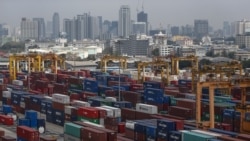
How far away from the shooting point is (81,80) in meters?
34.6

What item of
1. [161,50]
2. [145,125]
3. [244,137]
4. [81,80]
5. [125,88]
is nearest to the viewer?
[244,137]

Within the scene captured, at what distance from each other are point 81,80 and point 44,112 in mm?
7968

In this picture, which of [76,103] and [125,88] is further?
[125,88]

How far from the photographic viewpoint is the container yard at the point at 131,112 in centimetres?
1791

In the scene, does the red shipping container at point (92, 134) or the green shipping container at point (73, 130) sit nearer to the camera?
the red shipping container at point (92, 134)

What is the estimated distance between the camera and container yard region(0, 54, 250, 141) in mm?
17906

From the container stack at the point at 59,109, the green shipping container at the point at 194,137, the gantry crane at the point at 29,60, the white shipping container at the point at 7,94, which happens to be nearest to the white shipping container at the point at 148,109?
the container stack at the point at 59,109

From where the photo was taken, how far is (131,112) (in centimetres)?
2341

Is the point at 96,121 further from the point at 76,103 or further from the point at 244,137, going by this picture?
the point at 244,137

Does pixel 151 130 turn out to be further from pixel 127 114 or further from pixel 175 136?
pixel 127 114

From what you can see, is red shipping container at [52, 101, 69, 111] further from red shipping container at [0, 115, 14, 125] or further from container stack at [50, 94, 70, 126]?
red shipping container at [0, 115, 14, 125]

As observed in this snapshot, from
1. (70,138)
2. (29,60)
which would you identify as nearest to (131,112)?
(70,138)

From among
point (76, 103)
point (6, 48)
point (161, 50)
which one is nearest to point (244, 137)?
point (76, 103)

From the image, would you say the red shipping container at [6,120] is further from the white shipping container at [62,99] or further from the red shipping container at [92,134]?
the red shipping container at [92,134]
